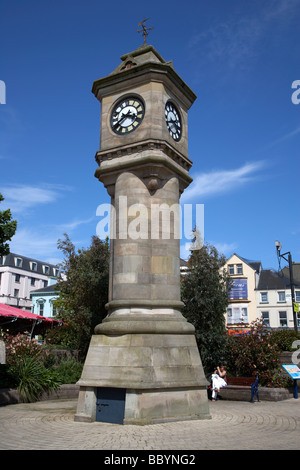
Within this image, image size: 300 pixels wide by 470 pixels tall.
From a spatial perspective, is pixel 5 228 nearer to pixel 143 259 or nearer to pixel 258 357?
pixel 143 259

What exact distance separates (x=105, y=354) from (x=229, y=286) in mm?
14367

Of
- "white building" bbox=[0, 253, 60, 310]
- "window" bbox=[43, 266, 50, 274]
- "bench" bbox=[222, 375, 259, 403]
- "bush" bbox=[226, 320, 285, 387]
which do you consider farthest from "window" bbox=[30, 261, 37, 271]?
"bench" bbox=[222, 375, 259, 403]

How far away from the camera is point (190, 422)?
1080cm

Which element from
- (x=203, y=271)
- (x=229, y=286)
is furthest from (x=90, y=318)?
(x=229, y=286)

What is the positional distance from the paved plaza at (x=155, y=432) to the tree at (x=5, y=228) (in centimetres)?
944

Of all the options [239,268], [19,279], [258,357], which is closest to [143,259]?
[258,357]

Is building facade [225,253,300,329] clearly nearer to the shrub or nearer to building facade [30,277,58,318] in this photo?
building facade [30,277,58,318]

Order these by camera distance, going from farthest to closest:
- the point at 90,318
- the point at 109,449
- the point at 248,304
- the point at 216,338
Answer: the point at 248,304 → the point at 90,318 → the point at 216,338 → the point at 109,449

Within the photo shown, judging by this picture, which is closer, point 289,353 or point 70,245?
point 289,353

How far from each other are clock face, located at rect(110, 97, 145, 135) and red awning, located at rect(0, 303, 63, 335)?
34.9 feet

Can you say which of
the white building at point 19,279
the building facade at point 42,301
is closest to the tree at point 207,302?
the building facade at point 42,301

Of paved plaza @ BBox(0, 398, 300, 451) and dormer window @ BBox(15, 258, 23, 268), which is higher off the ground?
dormer window @ BBox(15, 258, 23, 268)

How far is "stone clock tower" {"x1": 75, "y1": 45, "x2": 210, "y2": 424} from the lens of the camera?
11.0m

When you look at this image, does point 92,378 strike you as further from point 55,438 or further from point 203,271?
point 203,271
